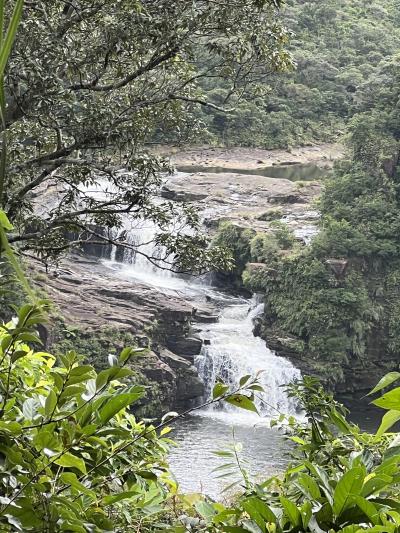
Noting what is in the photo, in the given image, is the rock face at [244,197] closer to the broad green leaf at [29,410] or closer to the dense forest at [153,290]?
the dense forest at [153,290]

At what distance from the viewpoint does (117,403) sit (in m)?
1.11

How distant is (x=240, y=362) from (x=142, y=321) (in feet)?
7.85

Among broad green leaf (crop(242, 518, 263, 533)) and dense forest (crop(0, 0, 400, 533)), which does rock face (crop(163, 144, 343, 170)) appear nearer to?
dense forest (crop(0, 0, 400, 533))

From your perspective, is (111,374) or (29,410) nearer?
(111,374)

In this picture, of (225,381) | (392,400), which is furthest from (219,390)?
(225,381)

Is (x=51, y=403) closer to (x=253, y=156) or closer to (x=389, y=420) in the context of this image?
(x=389, y=420)

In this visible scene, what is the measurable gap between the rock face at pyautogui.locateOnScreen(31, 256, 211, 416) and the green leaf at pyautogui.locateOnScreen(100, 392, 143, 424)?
12.5 m

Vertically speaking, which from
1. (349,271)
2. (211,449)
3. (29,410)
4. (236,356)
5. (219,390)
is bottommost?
(211,449)

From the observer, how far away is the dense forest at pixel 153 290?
106cm

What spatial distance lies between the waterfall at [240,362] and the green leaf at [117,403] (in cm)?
1339

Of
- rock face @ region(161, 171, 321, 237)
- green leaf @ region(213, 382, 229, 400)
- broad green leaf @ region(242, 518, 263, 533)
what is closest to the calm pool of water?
rock face @ region(161, 171, 321, 237)

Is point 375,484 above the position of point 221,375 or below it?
above

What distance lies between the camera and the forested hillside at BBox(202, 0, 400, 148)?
30.9m

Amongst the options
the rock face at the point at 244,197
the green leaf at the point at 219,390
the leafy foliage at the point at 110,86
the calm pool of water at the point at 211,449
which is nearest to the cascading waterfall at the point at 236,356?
the calm pool of water at the point at 211,449
